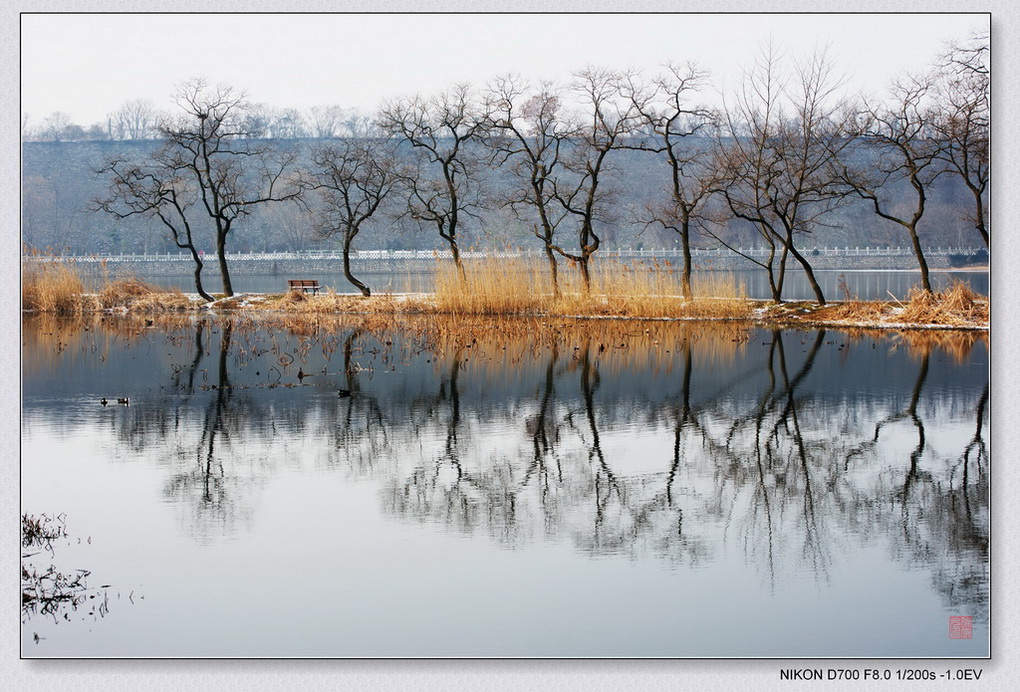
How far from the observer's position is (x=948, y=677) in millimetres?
4340

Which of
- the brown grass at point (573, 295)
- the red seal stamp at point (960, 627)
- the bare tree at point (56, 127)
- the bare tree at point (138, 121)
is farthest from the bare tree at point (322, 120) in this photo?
the red seal stamp at point (960, 627)

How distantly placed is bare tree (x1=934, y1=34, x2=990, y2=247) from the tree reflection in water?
223 centimetres

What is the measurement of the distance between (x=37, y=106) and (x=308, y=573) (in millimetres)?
4218

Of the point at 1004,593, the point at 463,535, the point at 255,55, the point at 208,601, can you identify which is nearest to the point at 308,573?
the point at 208,601

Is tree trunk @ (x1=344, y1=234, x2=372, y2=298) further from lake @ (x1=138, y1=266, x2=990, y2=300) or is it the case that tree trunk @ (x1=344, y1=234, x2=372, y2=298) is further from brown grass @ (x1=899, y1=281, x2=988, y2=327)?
brown grass @ (x1=899, y1=281, x2=988, y2=327)

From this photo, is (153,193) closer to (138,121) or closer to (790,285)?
(138,121)

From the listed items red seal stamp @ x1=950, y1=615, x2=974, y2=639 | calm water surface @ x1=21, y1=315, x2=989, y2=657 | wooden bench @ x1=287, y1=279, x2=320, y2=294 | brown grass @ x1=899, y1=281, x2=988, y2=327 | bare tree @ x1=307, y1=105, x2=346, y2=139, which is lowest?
red seal stamp @ x1=950, y1=615, x2=974, y2=639

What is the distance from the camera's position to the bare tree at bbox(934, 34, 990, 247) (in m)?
7.66

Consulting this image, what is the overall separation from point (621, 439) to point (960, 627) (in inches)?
126

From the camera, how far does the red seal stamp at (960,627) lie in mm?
4348

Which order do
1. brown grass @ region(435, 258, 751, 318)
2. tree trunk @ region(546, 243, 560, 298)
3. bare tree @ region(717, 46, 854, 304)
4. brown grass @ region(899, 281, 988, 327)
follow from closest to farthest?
brown grass @ region(899, 281, 988, 327) < bare tree @ region(717, 46, 854, 304) < brown grass @ region(435, 258, 751, 318) < tree trunk @ region(546, 243, 560, 298)

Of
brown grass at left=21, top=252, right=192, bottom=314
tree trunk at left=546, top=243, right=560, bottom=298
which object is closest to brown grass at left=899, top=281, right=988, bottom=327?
tree trunk at left=546, top=243, right=560, bottom=298

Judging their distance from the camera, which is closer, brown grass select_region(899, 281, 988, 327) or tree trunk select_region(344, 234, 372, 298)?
brown grass select_region(899, 281, 988, 327)

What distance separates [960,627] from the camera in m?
4.38
